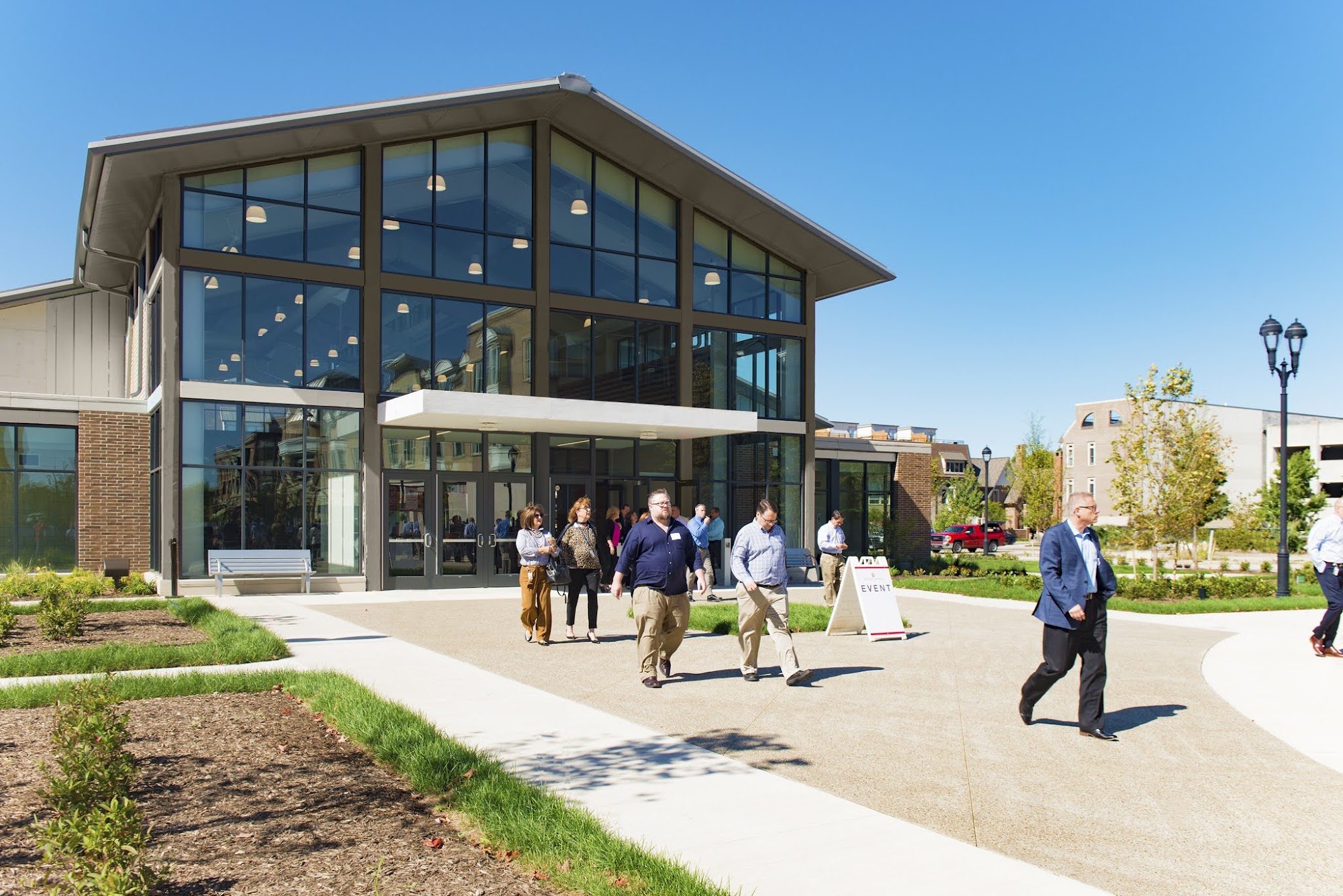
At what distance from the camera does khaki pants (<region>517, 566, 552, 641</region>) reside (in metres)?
12.8

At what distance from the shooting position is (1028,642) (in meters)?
13.6

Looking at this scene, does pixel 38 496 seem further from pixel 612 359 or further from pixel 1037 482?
pixel 1037 482

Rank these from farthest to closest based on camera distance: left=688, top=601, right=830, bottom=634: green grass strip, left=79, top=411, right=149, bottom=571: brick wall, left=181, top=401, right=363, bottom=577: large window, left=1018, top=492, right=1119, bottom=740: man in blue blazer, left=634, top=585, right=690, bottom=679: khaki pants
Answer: left=79, top=411, right=149, bottom=571: brick wall → left=181, top=401, right=363, bottom=577: large window → left=688, top=601, right=830, bottom=634: green grass strip → left=634, top=585, right=690, bottom=679: khaki pants → left=1018, top=492, right=1119, bottom=740: man in blue blazer

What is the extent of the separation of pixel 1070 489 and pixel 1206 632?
73660 mm

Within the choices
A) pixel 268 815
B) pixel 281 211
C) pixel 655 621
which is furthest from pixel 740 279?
pixel 268 815

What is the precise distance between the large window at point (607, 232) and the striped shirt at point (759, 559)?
14.7m

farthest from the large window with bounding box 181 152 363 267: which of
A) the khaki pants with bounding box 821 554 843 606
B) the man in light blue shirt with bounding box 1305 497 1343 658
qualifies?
the man in light blue shirt with bounding box 1305 497 1343 658

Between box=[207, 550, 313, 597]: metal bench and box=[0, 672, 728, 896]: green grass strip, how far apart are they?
418 inches

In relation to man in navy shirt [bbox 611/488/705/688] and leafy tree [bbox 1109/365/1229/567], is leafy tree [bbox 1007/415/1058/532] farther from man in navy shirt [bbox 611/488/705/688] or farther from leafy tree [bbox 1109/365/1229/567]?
man in navy shirt [bbox 611/488/705/688]

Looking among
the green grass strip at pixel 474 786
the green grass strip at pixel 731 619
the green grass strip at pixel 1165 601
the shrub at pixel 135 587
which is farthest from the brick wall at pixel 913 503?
the green grass strip at pixel 474 786

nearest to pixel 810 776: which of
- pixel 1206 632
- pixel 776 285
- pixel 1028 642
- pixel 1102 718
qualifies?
pixel 1102 718

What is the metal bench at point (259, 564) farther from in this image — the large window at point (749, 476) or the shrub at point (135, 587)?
the large window at point (749, 476)

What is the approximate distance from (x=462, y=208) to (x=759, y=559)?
50.4 feet

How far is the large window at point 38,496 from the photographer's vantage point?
2173cm
